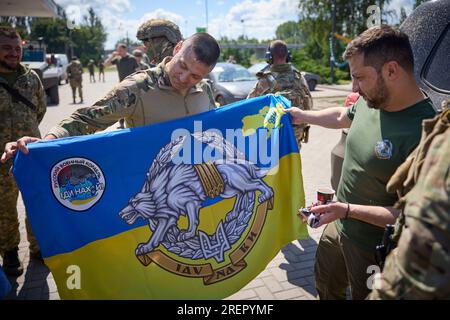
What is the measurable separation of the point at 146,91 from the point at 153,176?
60 cm

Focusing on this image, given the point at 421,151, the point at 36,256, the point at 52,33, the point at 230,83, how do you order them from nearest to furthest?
1. the point at 421,151
2. the point at 36,256
3. the point at 230,83
4. the point at 52,33

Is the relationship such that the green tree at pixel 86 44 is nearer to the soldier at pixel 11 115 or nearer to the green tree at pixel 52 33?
the green tree at pixel 52 33

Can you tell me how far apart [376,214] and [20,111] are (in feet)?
10.7

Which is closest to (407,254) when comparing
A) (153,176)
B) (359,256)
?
(359,256)

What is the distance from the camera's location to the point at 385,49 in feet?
5.70

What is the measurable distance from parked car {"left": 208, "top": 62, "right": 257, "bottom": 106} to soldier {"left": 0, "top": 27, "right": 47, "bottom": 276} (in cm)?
801

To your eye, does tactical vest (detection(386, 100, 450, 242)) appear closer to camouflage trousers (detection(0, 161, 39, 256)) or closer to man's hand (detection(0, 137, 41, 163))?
man's hand (detection(0, 137, 41, 163))

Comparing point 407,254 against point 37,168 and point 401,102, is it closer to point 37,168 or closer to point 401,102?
point 401,102

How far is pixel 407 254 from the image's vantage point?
1109 millimetres

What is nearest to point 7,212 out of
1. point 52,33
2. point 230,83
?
point 230,83

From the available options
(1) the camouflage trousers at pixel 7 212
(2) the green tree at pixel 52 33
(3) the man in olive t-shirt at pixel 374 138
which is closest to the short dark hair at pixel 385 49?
(3) the man in olive t-shirt at pixel 374 138

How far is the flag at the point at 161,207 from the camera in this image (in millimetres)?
2209

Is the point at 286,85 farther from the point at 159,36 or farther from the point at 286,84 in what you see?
the point at 159,36

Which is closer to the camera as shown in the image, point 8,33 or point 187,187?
point 187,187
